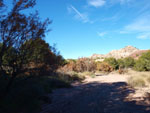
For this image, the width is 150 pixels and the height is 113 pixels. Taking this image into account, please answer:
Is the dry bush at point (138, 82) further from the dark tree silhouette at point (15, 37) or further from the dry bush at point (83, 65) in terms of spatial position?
the dry bush at point (83, 65)

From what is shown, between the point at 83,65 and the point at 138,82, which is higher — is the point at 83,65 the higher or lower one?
the higher one

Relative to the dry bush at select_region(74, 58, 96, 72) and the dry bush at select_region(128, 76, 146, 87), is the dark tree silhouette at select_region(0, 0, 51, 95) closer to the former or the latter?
the dry bush at select_region(128, 76, 146, 87)

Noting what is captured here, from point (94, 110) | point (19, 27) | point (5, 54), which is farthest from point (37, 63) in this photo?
point (94, 110)

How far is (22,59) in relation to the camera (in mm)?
5035

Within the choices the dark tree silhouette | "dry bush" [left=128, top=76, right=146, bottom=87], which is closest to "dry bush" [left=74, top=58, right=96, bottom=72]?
"dry bush" [left=128, top=76, right=146, bottom=87]

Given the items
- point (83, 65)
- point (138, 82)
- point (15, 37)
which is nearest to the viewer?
point (15, 37)

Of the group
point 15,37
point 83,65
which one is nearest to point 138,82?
point 15,37

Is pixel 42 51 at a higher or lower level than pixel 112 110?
higher

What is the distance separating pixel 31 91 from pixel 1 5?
3.87m

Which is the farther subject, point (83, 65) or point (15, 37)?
point (83, 65)

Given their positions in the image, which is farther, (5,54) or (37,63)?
(37,63)

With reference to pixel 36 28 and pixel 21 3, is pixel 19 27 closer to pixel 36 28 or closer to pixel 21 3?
pixel 36 28

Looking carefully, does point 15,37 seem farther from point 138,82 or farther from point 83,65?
point 83,65

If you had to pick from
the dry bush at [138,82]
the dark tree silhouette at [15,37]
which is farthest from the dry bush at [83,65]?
the dark tree silhouette at [15,37]
